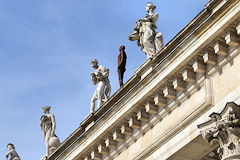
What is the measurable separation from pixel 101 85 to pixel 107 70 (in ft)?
2.35

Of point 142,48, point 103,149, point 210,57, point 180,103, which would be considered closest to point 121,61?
point 142,48

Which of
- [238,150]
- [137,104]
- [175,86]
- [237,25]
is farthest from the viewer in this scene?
[137,104]

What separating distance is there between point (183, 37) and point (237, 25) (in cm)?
250

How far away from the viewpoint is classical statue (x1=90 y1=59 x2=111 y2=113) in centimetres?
2692

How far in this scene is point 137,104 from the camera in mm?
22812

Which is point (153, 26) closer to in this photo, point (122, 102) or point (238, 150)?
point (122, 102)

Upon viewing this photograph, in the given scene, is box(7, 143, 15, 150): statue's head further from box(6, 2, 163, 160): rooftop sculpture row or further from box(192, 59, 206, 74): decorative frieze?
box(192, 59, 206, 74): decorative frieze

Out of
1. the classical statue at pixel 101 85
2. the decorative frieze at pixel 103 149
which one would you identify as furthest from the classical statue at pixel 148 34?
the decorative frieze at pixel 103 149

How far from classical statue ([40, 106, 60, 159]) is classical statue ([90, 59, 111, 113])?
307 centimetres

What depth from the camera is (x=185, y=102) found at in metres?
21.3

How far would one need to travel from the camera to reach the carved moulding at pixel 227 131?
59.0ft

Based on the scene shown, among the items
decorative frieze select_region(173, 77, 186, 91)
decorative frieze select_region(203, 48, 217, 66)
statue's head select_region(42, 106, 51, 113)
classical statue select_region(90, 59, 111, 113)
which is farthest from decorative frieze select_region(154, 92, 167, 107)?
statue's head select_region(42, 106, 51, 113)

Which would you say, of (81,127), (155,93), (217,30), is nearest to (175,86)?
(155,93)

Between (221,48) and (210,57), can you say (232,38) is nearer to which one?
(221,48)
